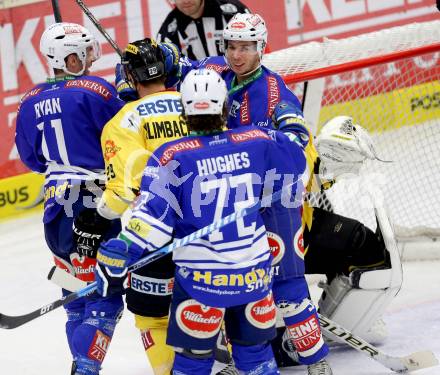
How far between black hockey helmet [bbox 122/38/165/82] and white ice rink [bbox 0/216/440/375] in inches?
50.2

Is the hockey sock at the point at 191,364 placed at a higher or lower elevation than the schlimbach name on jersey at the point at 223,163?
lower

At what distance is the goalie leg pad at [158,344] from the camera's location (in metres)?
3.90

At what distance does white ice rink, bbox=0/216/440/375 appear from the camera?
4.47 metres

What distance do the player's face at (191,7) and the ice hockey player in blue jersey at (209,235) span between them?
2058 millimetres

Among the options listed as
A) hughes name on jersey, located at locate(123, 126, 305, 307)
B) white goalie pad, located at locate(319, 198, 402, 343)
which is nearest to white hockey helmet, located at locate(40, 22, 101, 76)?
hughes name on jersey, located at locate(123, 126, 305, 307)

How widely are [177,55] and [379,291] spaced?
1254 mm

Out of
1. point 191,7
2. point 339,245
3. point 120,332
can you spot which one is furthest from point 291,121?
point 191,7

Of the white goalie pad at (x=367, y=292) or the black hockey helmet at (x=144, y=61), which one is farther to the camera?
the white goalie pad at (x=367, y=292)

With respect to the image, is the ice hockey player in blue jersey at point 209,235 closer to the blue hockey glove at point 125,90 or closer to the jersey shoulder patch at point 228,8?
the blue hockey glove at point 125,90

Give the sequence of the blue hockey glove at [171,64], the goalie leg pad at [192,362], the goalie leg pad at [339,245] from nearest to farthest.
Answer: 1. the goalie leg pad at [192,362]
2. the blue hockey glove at [171,64]
3. the goalie leg pad at [339,245]

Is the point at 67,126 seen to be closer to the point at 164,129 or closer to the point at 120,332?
the point at 164,129

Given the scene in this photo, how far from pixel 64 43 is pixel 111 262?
1.13m

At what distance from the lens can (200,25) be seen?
5.66 metres

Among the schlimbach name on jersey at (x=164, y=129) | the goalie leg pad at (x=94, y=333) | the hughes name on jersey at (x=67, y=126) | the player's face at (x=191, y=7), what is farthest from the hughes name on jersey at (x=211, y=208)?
the player's face at (x=191, y=7)
